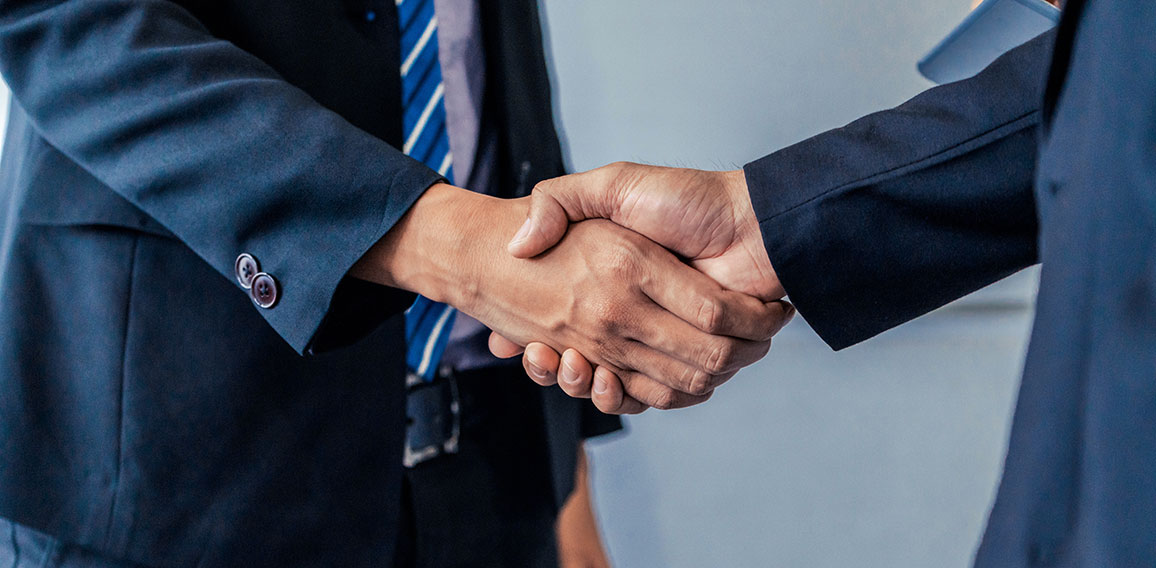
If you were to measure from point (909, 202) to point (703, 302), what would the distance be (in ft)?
0.54

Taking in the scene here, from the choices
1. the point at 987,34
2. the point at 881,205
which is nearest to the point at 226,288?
the point at 881,205

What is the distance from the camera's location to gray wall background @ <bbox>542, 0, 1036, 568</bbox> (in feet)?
3.83

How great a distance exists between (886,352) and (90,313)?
1.08 metres

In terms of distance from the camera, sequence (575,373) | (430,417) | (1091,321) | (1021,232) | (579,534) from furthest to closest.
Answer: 1. (579,534)
2. (430,417)
3. (575,373)
4. (1021,232)
5. (1091,321)

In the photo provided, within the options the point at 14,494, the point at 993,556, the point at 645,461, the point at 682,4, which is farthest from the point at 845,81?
the point at 14,494

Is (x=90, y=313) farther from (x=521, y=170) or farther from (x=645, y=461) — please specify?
(x=645, y=461)

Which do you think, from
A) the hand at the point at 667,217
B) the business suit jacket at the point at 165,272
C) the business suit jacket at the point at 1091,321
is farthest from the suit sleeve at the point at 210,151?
the business suit jacket at the point at 1091,321

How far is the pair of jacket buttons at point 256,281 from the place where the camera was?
60cm

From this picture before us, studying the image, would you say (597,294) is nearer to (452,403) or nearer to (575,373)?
(575,373)

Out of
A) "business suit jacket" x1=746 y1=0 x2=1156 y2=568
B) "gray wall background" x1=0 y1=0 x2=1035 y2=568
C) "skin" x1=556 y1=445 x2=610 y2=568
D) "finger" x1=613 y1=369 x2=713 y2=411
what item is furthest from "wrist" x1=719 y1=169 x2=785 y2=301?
"gray wall background" x1=0 y1=0 x2=1035 y2=568

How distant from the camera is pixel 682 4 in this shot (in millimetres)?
1176

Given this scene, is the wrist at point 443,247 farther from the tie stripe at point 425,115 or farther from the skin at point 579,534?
the skin at point 579,534

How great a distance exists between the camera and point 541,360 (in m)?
0.70

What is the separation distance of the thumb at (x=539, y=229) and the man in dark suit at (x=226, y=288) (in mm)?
12
